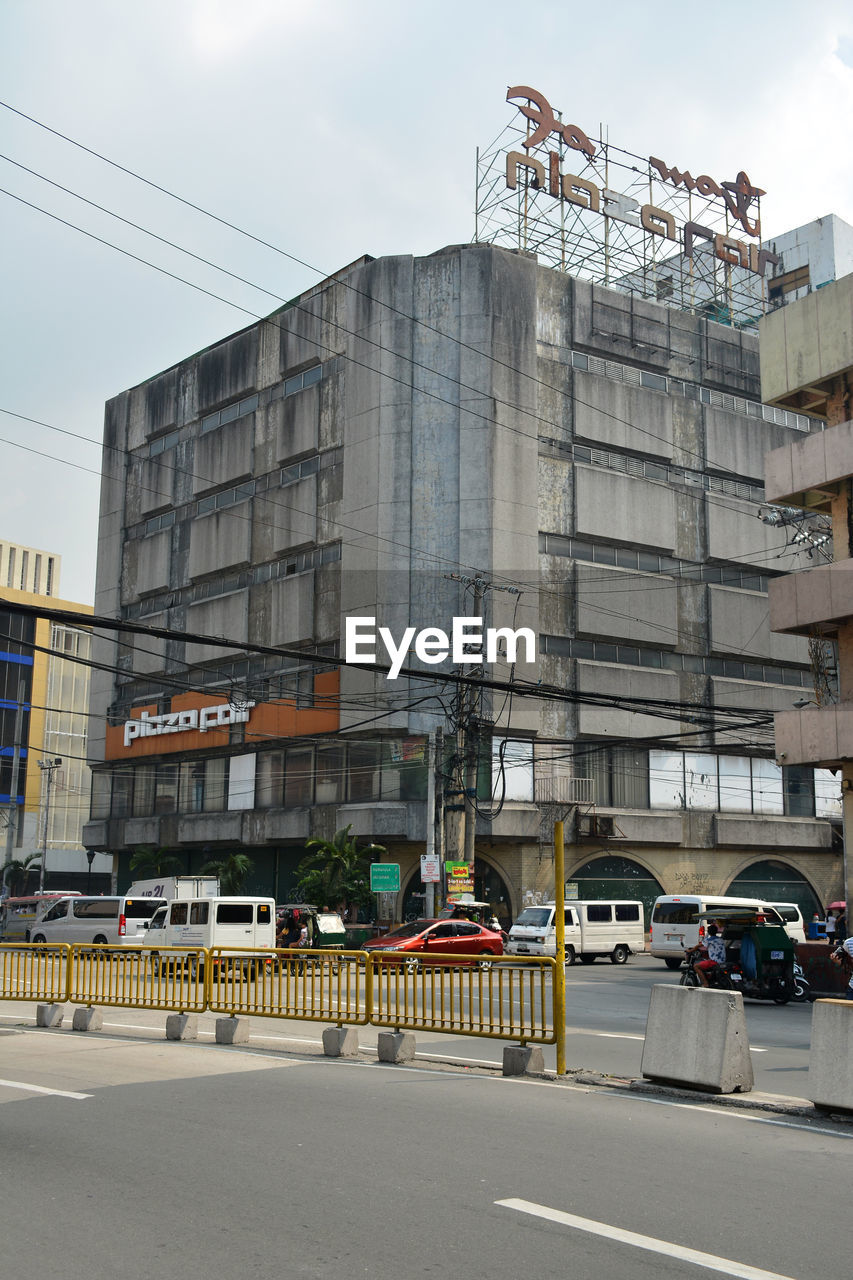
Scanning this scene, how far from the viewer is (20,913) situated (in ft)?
152

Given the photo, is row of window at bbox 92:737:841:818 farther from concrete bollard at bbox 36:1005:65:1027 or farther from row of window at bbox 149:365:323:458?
concrete bollard at bbox 36:1005:65:1027

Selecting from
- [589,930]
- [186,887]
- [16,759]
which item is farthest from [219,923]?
[16,759]

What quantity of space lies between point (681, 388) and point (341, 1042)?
44822 mm

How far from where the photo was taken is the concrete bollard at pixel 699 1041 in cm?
1063

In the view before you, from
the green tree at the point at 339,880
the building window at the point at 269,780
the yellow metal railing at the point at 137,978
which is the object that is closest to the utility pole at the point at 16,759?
the building window at the point at 269,780

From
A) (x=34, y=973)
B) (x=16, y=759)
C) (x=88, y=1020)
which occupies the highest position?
(x=16, y=759)

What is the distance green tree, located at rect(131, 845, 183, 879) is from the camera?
53.9 m

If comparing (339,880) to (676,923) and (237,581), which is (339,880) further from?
(237,581)

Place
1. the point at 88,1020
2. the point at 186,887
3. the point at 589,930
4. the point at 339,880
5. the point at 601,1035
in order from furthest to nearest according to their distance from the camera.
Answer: the point at 339,880 < the point at 186,887 < the point at 589,930 < the point at 601,1035 < the point at 88,1020

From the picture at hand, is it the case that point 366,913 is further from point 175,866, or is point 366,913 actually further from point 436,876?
point 175,866

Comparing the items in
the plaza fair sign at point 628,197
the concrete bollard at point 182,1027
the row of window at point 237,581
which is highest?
the plaza fair sign at point 628,197

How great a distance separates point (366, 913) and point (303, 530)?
1648cm

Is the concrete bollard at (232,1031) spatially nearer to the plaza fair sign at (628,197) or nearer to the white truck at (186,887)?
the white truck at (186,887)

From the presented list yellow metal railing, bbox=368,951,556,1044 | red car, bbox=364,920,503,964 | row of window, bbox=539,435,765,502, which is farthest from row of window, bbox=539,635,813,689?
yellow metal railing, bbox=368,951,556,1044
